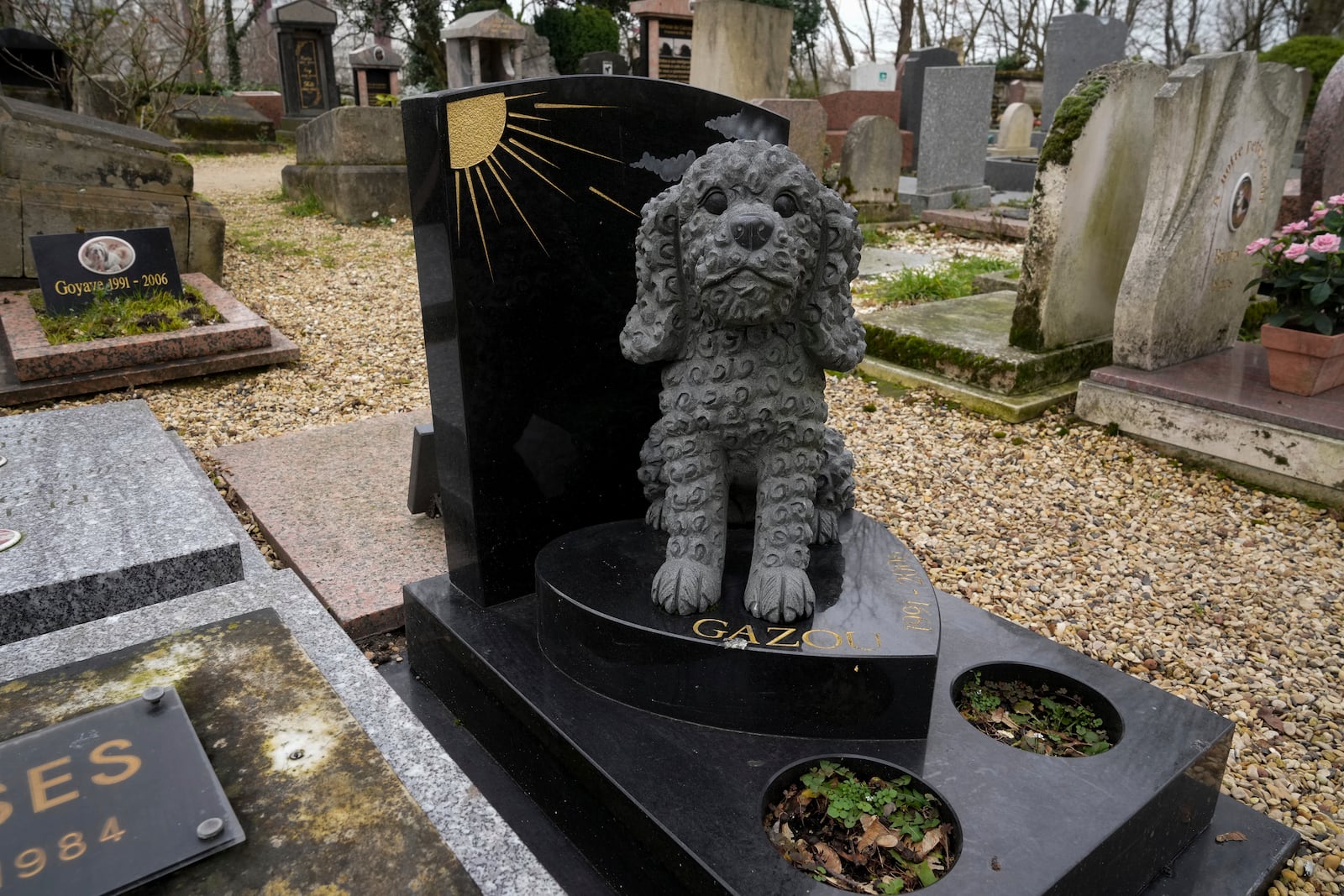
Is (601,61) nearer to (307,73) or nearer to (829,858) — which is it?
(307,73)

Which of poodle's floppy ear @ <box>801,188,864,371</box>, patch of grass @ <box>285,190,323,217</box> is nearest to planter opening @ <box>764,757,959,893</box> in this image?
poodle's floppy ear @ <box>801,188,864,371</box>

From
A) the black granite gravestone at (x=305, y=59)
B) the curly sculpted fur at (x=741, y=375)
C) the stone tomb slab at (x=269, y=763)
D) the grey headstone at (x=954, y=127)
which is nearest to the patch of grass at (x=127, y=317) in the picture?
the stone tomb slab at (x=269, y=763)

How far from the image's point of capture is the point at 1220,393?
4613 millimetres

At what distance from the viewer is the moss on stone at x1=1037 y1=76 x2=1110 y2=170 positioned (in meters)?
4.98

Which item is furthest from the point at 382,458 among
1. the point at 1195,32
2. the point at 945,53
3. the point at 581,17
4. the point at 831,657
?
the point at 1195,32

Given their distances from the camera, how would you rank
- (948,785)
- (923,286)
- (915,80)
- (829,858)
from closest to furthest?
(829,858), (948,785), (923,286), (915,80)

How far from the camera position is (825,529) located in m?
2.58

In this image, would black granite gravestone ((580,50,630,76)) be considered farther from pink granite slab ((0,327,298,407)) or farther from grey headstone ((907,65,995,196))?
pink granite slab ((0,327,298,407))

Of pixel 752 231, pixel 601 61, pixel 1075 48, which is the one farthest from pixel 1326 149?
pixel 601 61

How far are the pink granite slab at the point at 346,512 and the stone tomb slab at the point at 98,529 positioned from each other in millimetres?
468

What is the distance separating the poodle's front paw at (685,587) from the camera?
86.2 inches

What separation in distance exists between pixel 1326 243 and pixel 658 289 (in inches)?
158

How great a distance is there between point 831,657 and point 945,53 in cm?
1848

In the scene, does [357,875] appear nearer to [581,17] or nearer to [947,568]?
[947,568]
